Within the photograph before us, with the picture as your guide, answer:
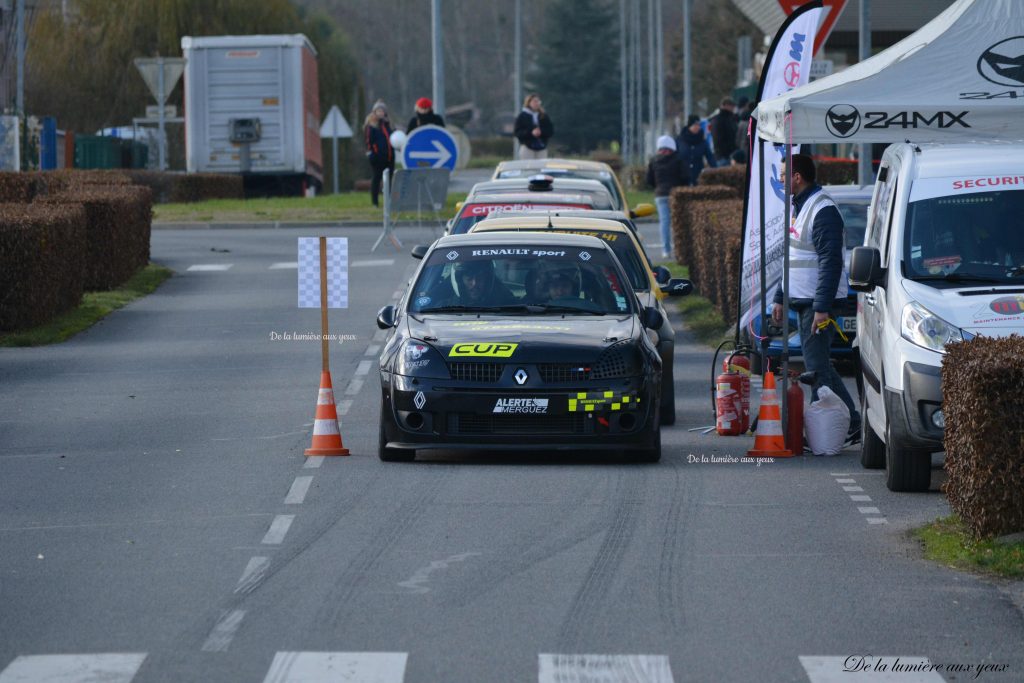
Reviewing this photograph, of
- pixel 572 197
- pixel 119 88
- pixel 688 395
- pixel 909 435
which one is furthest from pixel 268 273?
pixel 119 88

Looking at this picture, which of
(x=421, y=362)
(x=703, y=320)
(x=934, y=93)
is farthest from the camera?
(x=703, y=320)

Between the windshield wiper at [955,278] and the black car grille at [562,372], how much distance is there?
6.80 ft

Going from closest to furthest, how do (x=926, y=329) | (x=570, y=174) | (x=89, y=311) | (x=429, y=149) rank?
(x=926, y=329) → (x=89, y=311) → (x=570, y=174) → (x=429, y=149)

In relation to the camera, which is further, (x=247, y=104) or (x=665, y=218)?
(x=247, y=104)

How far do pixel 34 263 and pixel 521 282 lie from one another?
27.4 feet

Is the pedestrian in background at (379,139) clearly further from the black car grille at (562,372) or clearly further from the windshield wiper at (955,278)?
the windshield wiper at (955,278)

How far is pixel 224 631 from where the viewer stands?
300 inches

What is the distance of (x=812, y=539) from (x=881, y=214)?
11.0ft

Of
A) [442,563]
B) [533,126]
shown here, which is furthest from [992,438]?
[533,126]

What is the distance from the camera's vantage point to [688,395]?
52.9 ft

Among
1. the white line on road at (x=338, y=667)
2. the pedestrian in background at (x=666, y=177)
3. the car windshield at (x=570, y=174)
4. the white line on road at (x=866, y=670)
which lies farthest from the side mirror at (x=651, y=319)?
the pedestrian in background at (x=666, y=177)

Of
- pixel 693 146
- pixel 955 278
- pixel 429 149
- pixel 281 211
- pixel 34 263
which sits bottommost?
pixel 34 263

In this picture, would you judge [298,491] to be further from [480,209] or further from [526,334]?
[480,209]

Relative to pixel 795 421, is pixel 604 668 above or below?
below
